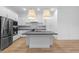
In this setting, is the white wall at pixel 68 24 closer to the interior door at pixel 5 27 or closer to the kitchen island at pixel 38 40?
the kitchen island at pixel 38 40

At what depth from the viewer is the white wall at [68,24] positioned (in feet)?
11.1

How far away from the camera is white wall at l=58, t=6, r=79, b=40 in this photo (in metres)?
3.39

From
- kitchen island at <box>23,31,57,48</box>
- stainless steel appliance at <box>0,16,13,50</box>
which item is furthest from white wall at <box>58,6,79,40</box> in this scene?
stainless steel appliance at <box>0,16,13,50</box>

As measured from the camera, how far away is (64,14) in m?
3.67

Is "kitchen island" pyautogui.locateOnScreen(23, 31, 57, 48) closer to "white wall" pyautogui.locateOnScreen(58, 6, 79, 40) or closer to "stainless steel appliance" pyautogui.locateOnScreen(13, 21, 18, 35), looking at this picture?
"white wall" pyautogui.locateOnScreen(58, 6, 79, 40)

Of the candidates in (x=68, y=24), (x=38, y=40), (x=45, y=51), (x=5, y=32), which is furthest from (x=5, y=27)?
(x=68, y=24)

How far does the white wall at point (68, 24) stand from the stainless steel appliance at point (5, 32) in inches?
55.5

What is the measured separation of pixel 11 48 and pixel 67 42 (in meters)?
1.71
